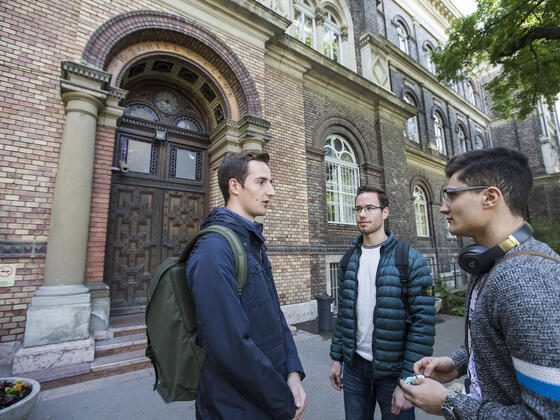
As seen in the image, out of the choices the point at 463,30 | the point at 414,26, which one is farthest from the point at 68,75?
the point at 414,26

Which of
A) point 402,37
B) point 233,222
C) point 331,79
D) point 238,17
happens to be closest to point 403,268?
point 233,222

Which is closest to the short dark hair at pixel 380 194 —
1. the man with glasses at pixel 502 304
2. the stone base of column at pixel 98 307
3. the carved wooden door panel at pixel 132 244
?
the man with glasses at pixel 502 304

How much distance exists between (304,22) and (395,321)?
35.5 ft

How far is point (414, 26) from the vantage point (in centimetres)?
1598

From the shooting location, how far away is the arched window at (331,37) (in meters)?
10.4

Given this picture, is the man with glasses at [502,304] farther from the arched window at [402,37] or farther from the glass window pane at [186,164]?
the arched window at [402,37]

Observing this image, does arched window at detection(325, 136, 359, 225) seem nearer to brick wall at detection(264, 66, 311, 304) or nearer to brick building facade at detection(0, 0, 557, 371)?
brick building facade at detection(0, 0, 557, 371)

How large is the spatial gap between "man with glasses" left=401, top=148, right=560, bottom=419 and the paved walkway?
229cm

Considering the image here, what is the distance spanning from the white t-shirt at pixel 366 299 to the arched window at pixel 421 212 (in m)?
12.6

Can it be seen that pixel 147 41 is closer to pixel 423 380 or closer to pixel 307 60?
pixel 307 60

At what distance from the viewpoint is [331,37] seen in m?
10.6

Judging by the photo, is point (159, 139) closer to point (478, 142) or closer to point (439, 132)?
point (439, 132)

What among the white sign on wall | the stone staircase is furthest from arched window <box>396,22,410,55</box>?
the white sign on wall

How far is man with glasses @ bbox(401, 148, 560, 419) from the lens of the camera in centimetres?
81
